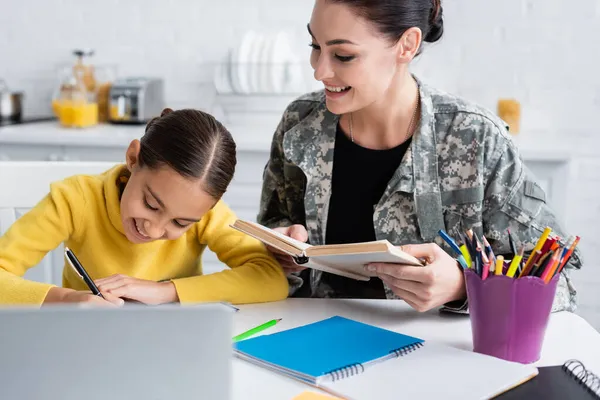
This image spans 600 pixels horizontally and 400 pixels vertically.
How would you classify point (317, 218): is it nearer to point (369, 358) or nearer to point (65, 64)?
point (369, 358)

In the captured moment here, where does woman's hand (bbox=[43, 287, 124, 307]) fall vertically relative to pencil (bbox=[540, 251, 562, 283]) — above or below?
below

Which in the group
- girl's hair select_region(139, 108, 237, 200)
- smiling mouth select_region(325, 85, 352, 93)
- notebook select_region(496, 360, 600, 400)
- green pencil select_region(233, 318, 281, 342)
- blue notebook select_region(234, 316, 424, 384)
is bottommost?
green pencil select_region(233, 318, 281, 342)

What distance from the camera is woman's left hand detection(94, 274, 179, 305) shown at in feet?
3.90

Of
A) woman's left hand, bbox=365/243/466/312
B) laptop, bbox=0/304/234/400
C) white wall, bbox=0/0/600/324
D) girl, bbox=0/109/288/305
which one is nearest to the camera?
laptop, bbox=0/304/234/400

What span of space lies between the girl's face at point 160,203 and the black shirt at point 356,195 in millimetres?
343

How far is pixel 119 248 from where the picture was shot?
4.61 ft

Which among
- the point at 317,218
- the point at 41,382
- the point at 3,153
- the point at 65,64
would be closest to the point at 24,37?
the point at 65,64

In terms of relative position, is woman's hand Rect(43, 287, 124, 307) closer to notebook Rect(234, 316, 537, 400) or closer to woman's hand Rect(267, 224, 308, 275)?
notebook Rect(234, 316, 537, 400)

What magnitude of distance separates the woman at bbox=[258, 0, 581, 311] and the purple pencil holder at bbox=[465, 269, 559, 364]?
26cm

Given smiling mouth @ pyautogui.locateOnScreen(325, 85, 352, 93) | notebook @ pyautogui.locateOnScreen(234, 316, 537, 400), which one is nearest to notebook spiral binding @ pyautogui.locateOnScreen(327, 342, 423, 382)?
notebook @ pyautogui.locateOnScreen(234, 316, 537, 400)

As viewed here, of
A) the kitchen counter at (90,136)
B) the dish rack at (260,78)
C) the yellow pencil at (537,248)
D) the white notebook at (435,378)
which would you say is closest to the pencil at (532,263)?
the yellow pencil at (537,248)

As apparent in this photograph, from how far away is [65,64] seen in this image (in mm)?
3230

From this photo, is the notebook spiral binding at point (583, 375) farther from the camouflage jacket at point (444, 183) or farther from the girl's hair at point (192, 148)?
the girl's hair at point (192, 148)

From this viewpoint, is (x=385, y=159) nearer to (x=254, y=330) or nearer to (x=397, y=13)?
(x=397, y=13)
